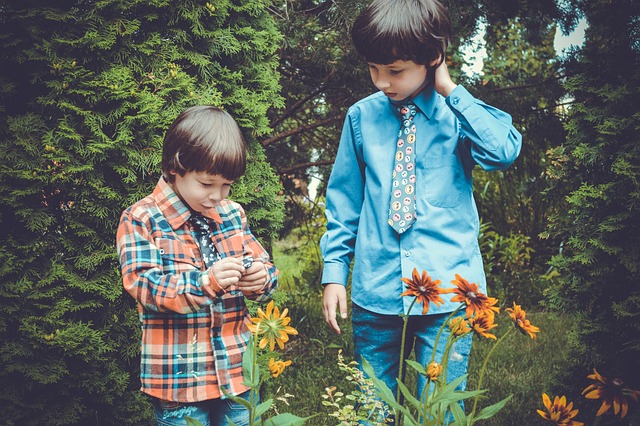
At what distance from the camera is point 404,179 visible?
6.30 ft

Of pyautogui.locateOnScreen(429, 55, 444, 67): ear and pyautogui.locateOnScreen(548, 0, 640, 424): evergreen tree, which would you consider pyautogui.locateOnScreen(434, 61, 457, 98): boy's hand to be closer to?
pyautogui.locateOnScreen(429, 55, 444, 67): ear

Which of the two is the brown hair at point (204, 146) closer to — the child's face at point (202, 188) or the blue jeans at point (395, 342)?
the child's face at point (202, 188)

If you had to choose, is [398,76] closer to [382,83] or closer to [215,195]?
[382,83]

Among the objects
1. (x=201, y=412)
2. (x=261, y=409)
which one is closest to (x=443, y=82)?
(x=261, y=409)

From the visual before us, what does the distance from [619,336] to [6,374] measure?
7.90ft

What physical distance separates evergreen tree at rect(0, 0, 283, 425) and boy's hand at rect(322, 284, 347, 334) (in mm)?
860

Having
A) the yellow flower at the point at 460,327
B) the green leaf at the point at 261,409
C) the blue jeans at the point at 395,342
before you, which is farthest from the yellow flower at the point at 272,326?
the blue jeans at the point at 395,342

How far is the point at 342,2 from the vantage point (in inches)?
134

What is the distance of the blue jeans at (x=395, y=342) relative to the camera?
6.12ft

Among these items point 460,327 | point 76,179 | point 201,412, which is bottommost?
point 201,412

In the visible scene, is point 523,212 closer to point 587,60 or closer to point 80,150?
point 587,60

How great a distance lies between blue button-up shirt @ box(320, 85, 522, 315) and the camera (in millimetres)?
1852

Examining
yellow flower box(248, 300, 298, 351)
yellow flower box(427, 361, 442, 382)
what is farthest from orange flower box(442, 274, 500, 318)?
yellow flower box(248, 300, 298, 351)

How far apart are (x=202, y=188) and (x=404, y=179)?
2.14ft
